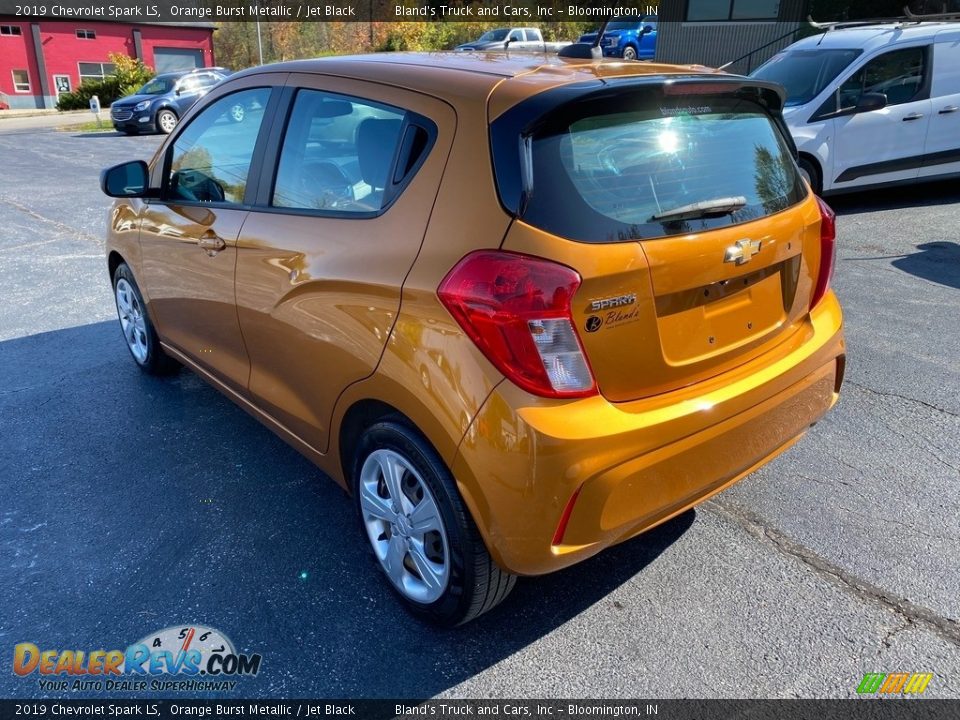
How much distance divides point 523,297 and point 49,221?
9.26 meters

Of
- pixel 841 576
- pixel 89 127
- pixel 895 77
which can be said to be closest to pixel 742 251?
pixel 841 576

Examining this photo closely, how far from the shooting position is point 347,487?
278cm

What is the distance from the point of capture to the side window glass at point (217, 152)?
316cm

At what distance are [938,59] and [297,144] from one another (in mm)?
8382

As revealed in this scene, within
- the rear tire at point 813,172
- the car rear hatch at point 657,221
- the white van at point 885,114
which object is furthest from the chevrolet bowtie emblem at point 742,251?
the rear tire at point 813,172

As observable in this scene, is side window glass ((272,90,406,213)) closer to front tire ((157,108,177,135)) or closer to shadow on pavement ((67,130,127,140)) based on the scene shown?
front tire ((157,108,177,135))

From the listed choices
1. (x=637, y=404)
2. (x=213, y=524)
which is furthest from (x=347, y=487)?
(x=637, y=404)

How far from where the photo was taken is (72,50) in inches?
1463

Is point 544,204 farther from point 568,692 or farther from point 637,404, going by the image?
point 568,692

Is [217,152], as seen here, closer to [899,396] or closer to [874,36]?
[899,396]

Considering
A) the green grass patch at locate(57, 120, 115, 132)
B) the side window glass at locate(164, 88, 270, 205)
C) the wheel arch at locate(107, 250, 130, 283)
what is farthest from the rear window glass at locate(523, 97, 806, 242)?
the green grass patch at locate(57, 120, 115, 132)

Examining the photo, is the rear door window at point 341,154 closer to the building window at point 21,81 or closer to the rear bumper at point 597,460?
the rear bumper at point 597,460

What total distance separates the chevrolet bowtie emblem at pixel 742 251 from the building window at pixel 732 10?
61.4 ft

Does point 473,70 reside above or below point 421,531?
above
